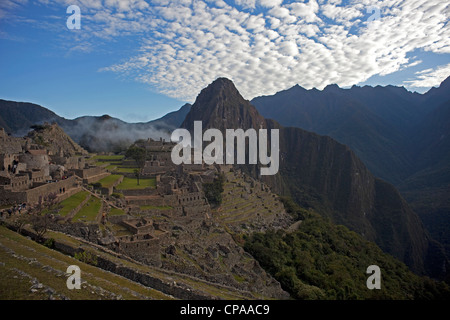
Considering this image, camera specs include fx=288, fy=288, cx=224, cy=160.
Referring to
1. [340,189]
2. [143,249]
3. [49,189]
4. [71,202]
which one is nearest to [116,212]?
[71,202]

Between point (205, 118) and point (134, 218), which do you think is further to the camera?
point (205, 118)

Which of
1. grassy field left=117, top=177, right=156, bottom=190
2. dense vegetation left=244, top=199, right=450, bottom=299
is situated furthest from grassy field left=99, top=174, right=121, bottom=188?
dense vegetation left=244, top=199, right=450, bottom=299

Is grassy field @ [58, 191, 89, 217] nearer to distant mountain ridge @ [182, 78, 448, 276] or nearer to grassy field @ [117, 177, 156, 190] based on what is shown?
grassy field @ [117, 177, 156, 190]

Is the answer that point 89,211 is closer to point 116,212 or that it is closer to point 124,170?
point 116,212
